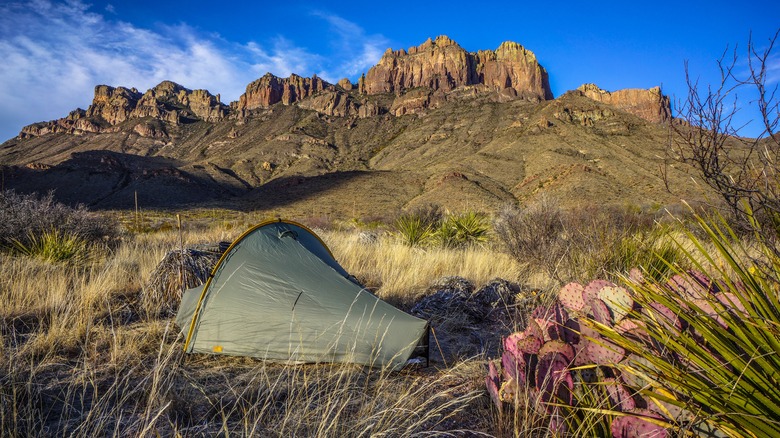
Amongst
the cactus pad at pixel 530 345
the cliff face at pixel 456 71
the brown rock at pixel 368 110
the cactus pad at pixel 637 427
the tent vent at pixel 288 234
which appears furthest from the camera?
the cliff face at pixel 456 71

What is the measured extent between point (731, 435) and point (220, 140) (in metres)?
98.5

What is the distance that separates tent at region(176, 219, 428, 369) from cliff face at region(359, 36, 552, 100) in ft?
361

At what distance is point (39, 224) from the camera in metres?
7.38

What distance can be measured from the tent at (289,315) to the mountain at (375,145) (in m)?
2.40

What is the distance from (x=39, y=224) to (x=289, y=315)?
6.49m

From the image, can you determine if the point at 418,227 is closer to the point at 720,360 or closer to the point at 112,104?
the point at 720,360

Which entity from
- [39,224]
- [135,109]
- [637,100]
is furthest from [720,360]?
[135,109]

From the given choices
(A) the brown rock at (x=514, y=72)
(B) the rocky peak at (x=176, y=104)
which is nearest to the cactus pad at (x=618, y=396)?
(A) the brown rock at (x=514, y=72)

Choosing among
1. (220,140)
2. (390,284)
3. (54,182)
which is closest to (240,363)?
(390,284)

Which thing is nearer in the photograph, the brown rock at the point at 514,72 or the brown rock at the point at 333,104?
the brown rock at the point at 333,104

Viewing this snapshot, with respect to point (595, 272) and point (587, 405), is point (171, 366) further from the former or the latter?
point (595, 272)

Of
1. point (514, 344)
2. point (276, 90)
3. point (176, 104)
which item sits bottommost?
point (514, 344)

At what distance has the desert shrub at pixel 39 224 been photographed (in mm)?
6941

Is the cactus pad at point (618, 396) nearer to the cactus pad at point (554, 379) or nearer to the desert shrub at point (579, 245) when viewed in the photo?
the cactus pad at point (554, 379)
